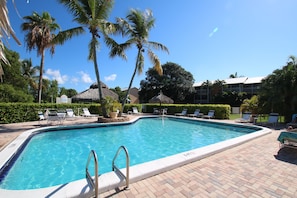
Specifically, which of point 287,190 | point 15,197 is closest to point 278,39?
point 287,190

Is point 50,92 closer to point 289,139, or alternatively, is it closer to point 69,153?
point 69,153

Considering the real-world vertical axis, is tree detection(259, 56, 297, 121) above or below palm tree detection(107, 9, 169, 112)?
below

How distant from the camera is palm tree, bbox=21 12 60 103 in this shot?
16.0 metres

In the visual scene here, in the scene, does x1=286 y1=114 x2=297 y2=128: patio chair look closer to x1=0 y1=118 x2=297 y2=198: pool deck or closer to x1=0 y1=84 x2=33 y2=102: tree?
x1=0 y1=118 x2=297 y2=198: pool deck

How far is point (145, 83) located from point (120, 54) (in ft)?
75.1

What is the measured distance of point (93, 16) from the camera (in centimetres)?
1198

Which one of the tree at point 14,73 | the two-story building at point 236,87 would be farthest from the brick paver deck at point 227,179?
the two-story building at point 236,87

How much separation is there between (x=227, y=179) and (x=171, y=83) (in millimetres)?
31737

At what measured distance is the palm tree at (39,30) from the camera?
16.0m

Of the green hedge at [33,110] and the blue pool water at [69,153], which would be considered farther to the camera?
the green hedge at [33,110]

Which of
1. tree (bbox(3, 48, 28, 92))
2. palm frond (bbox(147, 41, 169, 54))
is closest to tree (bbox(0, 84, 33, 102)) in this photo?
tree (bbox(3, 48, 28, 92))

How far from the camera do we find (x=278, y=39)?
12406 millimetres

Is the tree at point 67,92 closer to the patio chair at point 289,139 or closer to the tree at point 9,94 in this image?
the tree at point 9,94

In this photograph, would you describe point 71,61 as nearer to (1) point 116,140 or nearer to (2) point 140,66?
(2) point 140,66
